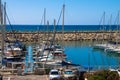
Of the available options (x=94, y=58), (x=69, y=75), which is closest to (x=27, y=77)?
(x=69, y=75)

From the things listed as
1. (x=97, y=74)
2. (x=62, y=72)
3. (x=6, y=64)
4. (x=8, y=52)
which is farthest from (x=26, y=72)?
(x=8, y=52)

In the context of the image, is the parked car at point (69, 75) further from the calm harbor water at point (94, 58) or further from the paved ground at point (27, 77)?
the calm harbor water at point (94, 58)

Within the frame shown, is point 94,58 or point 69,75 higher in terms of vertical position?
point 69,75

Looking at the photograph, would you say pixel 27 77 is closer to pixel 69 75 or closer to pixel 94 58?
pixel 69 75

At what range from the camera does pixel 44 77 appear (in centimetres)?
2836

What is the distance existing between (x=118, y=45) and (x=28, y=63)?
36760 millimetres

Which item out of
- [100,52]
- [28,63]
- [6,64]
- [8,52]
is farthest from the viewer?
[100,52]

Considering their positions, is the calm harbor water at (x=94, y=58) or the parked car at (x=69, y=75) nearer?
the parked car at (x=69, y=75)

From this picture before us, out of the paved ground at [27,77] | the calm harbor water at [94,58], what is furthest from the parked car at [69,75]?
the calm harbor water at [94,58]

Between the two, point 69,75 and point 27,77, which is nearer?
point 69,75

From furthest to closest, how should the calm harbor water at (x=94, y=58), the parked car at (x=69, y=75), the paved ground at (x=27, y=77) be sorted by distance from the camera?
the calm harbor water at (x=94, y=58)
the paved ground at (x=27, y=77)
the parked car at (x=69, y=75)

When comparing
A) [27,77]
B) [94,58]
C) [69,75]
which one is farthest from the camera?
[94,58]

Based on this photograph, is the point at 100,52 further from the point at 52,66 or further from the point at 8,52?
the point at 52,66

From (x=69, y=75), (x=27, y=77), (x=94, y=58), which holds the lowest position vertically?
(x=94, y=58)
